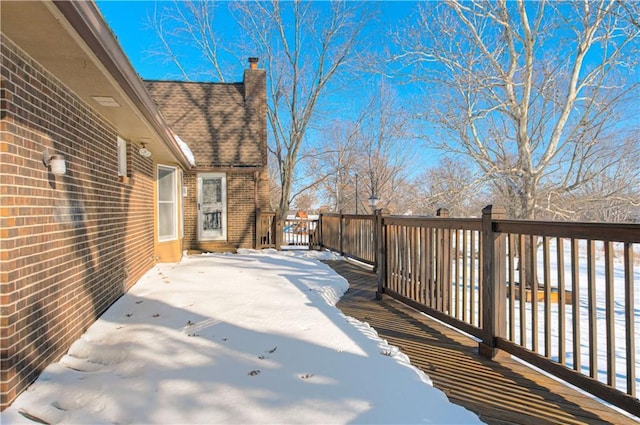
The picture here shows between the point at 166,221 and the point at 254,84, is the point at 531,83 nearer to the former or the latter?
the point at 254,84

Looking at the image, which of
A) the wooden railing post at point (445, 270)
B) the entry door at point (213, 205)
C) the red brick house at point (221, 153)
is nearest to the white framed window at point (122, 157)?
the wooden railing post at point (445, 270)

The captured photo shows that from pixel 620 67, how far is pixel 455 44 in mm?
4327

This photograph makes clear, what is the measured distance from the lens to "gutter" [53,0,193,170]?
6.35 ft

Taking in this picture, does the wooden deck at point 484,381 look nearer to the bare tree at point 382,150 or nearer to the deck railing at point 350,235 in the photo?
the deck railing at point 350,235

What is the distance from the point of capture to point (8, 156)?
222 cm

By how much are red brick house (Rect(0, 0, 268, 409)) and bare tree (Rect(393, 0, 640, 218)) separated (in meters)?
8.79

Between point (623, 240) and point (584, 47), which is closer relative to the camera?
point (623, 240)

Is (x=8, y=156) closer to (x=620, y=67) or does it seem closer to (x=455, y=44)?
(x=455, y=44)

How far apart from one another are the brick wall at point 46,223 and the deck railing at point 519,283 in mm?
3171

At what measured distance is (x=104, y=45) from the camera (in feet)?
7.74

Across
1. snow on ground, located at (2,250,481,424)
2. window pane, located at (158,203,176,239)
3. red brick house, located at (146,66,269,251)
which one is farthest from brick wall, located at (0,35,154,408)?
red brick house, located at (146,66,269,251)

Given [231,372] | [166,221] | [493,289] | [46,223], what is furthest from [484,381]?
[166,221]

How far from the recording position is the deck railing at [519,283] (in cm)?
217

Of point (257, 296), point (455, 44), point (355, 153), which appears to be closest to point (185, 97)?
point (455, 44)
